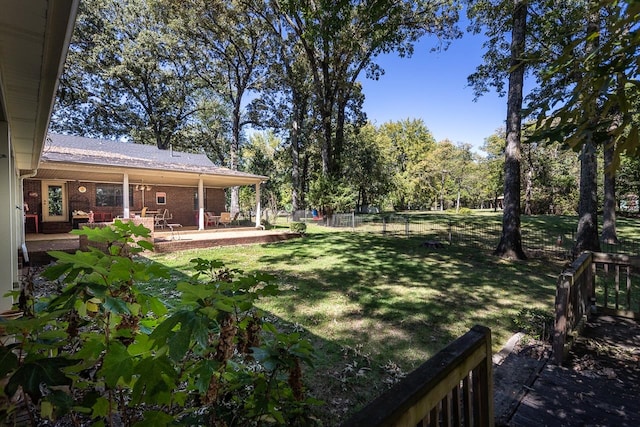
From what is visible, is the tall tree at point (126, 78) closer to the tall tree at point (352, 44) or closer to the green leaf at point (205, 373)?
the tall tree at point (352, 44)

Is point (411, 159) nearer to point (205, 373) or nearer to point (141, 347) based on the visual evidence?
point (205, 373)

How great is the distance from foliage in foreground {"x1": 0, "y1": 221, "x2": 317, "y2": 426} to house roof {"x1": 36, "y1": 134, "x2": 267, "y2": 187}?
36.8ft

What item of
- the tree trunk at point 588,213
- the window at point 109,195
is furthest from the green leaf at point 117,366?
the window at point 109,195

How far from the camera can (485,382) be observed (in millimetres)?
1816

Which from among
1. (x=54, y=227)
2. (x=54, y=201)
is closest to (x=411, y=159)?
(x=54, y=201)

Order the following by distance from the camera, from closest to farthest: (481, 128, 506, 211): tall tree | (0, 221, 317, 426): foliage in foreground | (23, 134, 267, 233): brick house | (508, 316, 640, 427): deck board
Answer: (0, 221, 317, 426): foliage in foreground → (508, 316, 640, 427): deck board → (23, 134, 267, 233): brick house → (481, 128, 506, 211): tall tree

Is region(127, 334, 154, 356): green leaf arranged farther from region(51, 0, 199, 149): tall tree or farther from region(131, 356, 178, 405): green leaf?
region(51, 0, 199, 149): tall tree

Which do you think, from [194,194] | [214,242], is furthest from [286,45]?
[214,242]

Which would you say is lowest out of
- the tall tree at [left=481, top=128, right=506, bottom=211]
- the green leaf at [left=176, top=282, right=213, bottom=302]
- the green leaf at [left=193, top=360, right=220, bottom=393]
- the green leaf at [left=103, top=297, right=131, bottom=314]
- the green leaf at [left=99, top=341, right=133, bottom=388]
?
the green leaf at [left=193, top=360, right=220, bottom=393]

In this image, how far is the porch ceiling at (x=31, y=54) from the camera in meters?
1.57

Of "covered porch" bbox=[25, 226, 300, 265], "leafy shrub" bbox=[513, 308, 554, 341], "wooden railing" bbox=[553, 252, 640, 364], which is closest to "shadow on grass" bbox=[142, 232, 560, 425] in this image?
"leafy shrub" bbox=[513, 308, 554, 341]

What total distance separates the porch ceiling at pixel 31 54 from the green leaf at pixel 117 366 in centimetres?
168

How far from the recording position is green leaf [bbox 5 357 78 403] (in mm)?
834

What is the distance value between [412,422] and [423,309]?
4654 millimetres
